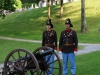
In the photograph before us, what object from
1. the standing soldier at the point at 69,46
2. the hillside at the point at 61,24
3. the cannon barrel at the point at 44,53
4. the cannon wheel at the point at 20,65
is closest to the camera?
the cannon wheel at the point at 20,65

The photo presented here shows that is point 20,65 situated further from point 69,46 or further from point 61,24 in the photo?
point 61,24

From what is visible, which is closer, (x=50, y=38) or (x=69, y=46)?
(x=69, y=46)

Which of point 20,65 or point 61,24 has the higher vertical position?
point 20,65

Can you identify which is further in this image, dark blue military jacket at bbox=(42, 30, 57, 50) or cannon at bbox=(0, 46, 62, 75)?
dark blue military jacket at bbox=(42, 30, 57, 50)

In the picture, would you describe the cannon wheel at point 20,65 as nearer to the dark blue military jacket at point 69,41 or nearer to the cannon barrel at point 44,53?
the cannon barrel at point 44,53

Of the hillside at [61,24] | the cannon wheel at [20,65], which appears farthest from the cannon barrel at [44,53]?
the hillside at [61,24]

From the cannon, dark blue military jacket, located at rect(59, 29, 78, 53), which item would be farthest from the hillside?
the cannon

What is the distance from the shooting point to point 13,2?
3381cm

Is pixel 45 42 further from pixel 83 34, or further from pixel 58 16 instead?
pixel 58 16

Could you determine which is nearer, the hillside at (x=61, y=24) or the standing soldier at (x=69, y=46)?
the standing soldier at (x=69, y=46)

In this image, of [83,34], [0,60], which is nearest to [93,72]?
[0,60]

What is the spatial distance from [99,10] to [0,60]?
98.3 feet

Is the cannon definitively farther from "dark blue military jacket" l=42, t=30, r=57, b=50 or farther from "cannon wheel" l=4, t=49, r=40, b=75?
"dark blue military jacket" l=42, t=30, r=57, b=50

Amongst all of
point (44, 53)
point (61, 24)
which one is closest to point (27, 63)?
point (44, 53)
